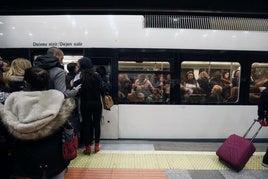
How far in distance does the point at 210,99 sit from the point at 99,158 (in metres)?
2.53

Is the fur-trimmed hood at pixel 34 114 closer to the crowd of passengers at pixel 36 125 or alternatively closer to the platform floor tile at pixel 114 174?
the crowd of passengers at pixel 36 125

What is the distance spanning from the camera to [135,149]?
16.6ft

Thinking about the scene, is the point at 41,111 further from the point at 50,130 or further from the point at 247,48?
the point at 247,48

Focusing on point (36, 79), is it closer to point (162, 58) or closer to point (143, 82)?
point (143, 82)

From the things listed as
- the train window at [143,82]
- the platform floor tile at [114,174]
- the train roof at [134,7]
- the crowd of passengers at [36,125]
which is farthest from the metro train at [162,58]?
the train roof at [134,7]

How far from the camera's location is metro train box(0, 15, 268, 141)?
533 centimetres

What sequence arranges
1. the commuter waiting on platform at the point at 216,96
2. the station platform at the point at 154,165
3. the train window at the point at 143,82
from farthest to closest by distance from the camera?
the commuter waiting on platform at the point at 216,96, the train window at the point at 143,82, the station platform at the point at 154,165

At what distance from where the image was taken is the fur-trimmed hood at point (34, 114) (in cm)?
203

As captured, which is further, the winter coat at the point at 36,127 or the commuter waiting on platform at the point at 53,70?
the commuter waiting on platform at the point at 53,70

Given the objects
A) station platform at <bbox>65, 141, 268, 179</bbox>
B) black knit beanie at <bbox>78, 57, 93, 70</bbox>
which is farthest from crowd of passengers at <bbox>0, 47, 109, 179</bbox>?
black knit beanie at <bbox>78, 57, 93, 70</bbox>

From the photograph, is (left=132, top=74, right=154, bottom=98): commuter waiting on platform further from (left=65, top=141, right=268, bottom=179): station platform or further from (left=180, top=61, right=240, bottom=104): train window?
(left=65, top=141, right=268, bottom=179): station platform

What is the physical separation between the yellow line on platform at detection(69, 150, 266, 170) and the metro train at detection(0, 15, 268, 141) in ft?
2.72

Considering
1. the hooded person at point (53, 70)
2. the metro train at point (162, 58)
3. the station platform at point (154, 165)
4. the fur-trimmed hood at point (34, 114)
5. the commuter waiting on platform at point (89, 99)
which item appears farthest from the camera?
the metro train at point (162, 58)

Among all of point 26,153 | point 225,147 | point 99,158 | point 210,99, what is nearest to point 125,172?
point 99,158
